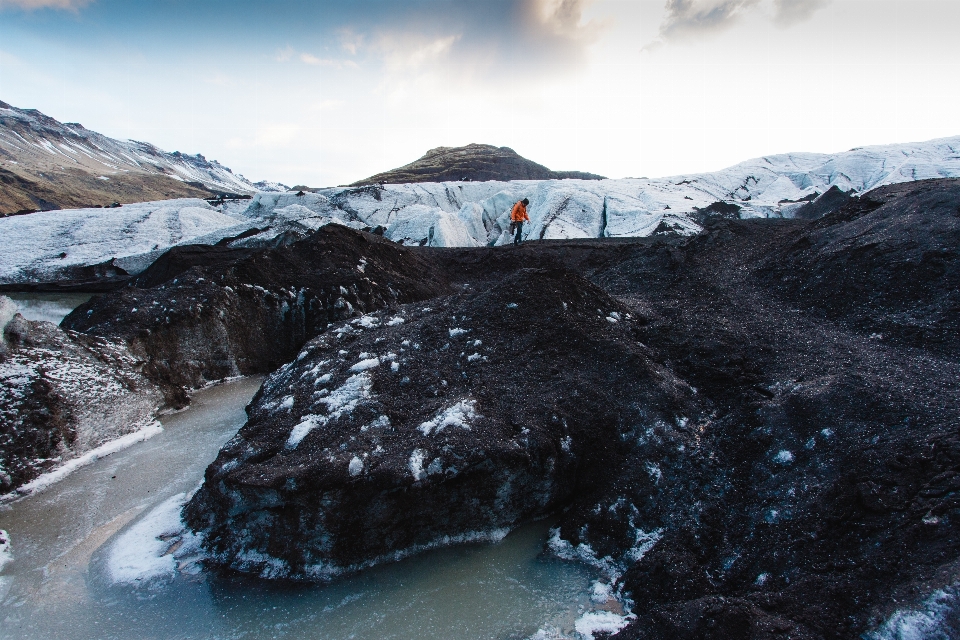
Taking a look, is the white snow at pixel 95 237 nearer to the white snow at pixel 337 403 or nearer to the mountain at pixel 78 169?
the white snow at pixel 337 403

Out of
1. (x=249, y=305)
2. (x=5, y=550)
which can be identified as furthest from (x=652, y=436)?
(x=249, y=305)

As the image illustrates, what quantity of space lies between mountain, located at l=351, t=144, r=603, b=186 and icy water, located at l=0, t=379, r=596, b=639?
1553 inches

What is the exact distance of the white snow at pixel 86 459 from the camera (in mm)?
4766

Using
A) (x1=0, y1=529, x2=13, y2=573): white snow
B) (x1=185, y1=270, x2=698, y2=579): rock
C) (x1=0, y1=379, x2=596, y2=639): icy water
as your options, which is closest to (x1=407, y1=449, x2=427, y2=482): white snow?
(x1=185, y1=270, x2=698, y2=579): rock

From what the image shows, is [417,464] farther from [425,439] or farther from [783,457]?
[783,457]

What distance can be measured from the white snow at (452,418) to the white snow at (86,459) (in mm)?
4119

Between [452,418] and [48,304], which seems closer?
[452,418]

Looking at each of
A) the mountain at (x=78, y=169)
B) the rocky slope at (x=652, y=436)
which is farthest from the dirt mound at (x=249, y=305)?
the mountain at (x=78, y=169)

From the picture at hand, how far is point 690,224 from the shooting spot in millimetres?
17672

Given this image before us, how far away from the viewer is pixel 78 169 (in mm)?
74188

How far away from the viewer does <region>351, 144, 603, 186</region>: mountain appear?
146 ft

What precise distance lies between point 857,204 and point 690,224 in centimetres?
823

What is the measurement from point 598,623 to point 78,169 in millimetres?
99695

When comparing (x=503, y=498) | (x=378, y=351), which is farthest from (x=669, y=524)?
(x=378, y=351)
